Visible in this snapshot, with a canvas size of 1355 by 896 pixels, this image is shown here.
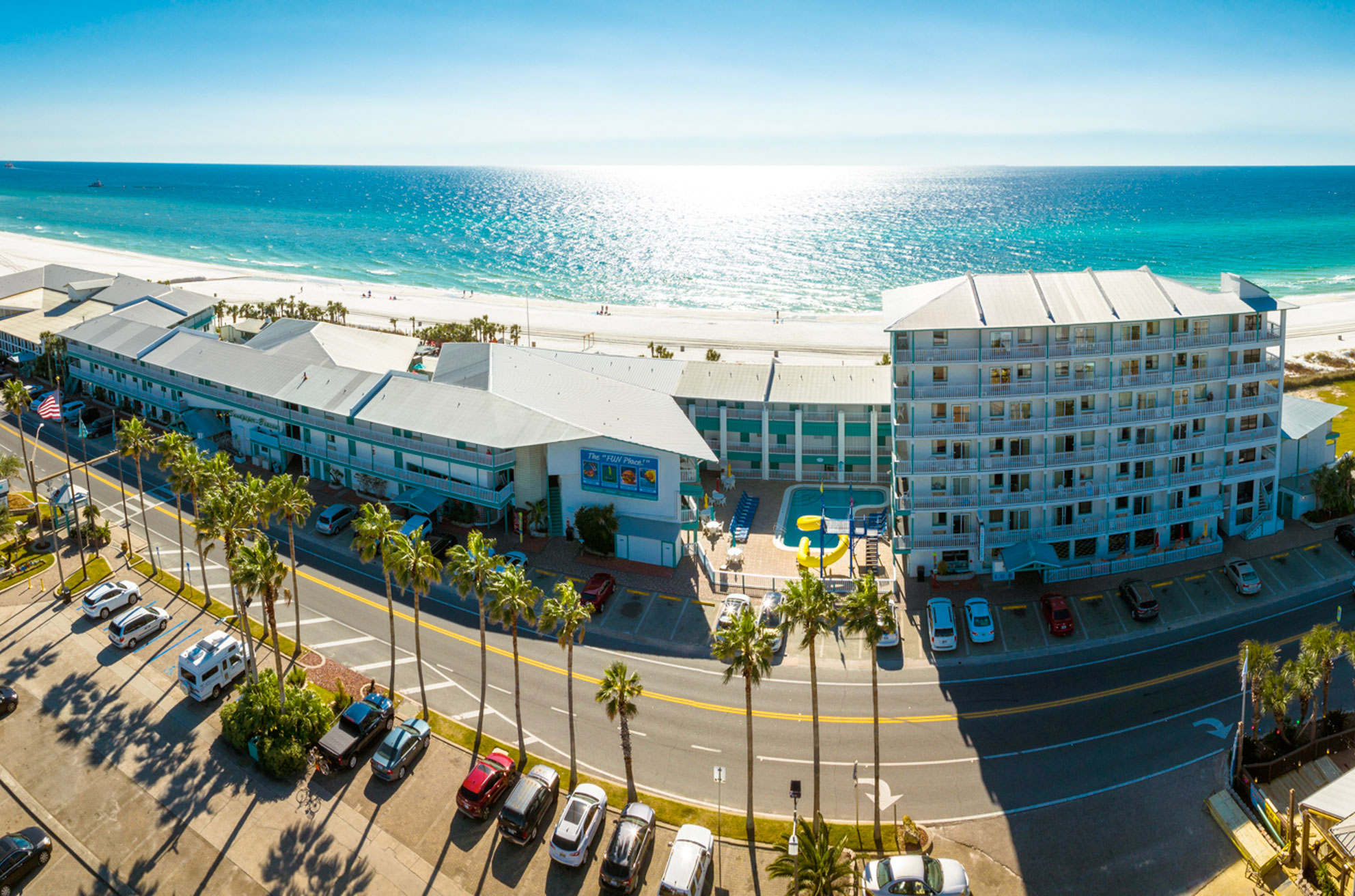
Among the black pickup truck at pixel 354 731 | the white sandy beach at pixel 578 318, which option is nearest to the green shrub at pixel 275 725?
the black pickup truck at pixel 354 731

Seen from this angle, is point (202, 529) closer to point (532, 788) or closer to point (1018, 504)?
point (532, 788)

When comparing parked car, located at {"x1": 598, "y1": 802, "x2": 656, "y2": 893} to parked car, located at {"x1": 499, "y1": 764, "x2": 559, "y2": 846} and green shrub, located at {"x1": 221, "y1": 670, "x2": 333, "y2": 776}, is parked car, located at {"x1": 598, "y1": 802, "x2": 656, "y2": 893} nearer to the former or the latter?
parked car, located at {"x1": 499, "y1": 764, "x2": 559, "y2": 846}

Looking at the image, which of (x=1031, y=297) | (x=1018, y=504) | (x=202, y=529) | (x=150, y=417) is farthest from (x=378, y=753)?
(x=150, y=417)

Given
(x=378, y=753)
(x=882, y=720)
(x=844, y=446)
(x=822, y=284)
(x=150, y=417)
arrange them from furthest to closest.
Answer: (x=822, y=284) < (x=150, y=417) < (x=844, y=446) < (x=882, y=720) < (x=378, y=753)

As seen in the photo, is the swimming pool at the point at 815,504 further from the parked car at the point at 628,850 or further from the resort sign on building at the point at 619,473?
the parked car at the point at 628,850

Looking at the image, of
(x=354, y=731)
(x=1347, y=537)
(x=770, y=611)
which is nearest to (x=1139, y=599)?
(x=1347, y=537)
